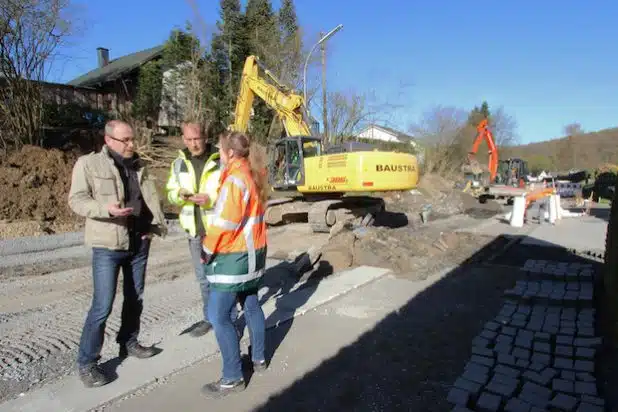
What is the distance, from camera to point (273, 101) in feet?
40.3

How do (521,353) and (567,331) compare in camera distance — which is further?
(567,331)

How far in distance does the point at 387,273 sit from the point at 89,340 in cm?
447

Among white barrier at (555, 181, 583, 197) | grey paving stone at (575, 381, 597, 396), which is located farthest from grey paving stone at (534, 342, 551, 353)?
white barrier at (555, 181, 583, 197)

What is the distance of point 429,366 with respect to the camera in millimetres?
3553

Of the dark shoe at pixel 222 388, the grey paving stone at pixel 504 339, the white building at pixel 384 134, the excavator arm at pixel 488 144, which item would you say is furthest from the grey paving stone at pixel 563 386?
the white building at pixel 384 134

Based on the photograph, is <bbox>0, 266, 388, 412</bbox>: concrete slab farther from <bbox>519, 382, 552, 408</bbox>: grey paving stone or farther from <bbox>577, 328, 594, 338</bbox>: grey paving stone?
<bbox>577, 328, 594, 338</bbox>: grey paving stone

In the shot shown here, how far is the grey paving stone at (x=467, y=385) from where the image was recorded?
2946 mm

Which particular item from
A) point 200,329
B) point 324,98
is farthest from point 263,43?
point 200,329

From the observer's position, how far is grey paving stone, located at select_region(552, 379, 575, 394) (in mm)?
3012

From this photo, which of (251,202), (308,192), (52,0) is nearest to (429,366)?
(251,202)

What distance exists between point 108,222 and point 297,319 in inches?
89.3

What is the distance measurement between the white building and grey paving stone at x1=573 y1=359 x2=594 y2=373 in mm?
23141

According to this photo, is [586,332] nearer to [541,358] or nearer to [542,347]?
[542,347]

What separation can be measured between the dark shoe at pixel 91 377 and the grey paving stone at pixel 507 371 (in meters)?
2.95
